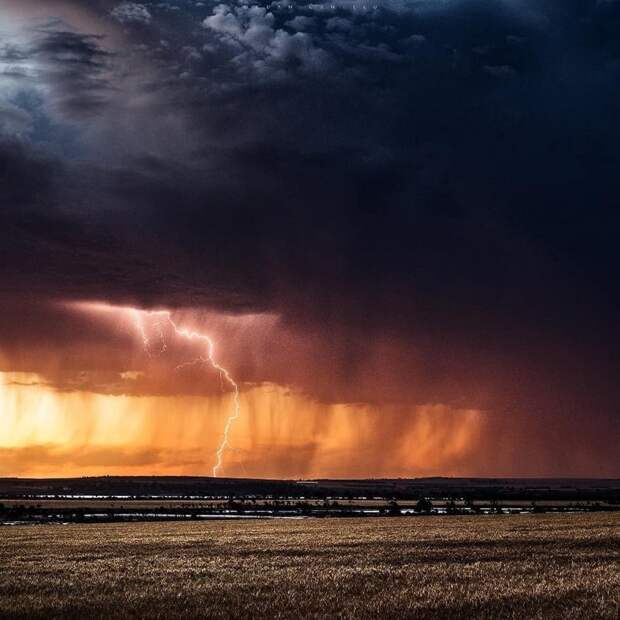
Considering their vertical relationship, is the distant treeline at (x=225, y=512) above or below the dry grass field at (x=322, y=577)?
below

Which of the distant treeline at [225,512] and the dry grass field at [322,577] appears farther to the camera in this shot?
the distant treeline at [225,512]

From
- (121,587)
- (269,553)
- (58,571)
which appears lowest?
(269,553)

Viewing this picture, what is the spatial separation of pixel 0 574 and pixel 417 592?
656 inches

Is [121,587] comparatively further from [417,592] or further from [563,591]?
[563,591]

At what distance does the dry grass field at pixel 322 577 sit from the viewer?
20797mm

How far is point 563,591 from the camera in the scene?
22875mm

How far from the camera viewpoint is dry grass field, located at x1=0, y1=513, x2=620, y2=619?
20.8 meters

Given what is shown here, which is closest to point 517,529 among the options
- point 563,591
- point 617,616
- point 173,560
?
point 173,560

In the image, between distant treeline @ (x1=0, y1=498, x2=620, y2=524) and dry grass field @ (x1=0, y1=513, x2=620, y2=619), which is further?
distant treeline @ (x1=0, y1=498, x2=620, y2=524)

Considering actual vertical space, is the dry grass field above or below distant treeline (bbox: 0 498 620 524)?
above

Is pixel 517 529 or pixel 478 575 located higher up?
pixel 478 575

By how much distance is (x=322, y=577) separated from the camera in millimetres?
27062

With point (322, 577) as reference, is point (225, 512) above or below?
below

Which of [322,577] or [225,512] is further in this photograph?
[225,512]
